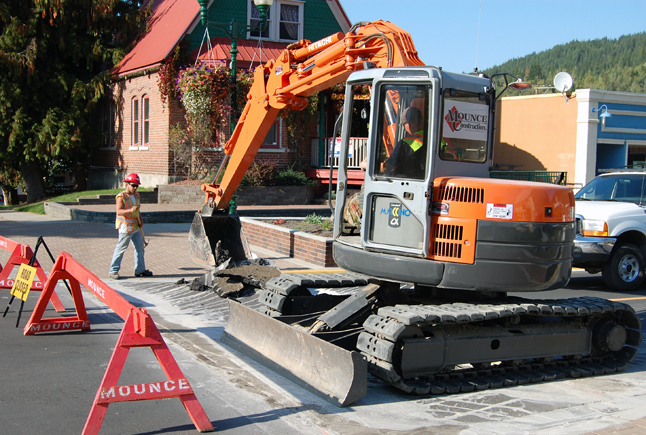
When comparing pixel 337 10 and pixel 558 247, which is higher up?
pixel 337 10

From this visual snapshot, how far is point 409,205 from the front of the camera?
618cm

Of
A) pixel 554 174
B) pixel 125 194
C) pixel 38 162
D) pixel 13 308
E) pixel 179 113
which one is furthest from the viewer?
pixel 38 162

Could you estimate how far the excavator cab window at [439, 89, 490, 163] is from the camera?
6.38m

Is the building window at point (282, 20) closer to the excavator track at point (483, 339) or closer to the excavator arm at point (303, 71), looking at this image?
the excavator arm at point (303, 71)

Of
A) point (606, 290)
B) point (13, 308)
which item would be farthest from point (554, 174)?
point (13, 308)

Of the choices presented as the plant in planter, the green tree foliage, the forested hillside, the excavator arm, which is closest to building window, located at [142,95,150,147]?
the green tree foliage

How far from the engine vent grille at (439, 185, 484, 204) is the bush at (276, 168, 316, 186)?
16.6 meters

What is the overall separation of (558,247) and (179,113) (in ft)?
60.7

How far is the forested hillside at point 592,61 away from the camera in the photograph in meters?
87.8

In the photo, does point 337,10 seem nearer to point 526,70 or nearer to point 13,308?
point 13,308

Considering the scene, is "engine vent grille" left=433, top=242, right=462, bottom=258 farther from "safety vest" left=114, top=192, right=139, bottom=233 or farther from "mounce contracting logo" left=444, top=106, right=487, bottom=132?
"safety vest" left=114, top=192, right=139, bottom=233

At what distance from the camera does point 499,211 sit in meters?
6.04

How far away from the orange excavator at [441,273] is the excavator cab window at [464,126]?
2 cm

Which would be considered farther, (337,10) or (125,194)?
(337,10)
